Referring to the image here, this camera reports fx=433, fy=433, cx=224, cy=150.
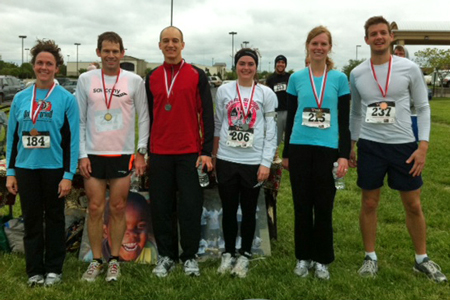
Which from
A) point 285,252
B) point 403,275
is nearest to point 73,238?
point 285,252

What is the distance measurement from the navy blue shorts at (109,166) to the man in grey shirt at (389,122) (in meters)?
1.82

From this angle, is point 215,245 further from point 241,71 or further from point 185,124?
point 241,71

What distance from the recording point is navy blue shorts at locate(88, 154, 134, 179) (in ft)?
10.6

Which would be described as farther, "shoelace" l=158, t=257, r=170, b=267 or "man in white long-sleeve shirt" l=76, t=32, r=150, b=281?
"shoelace" l=158, t=257, r=170, b=267

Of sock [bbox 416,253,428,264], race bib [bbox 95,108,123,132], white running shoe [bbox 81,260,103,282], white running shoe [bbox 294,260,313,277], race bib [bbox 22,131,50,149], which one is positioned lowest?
white running shoe [bbox 81,260,103,282]

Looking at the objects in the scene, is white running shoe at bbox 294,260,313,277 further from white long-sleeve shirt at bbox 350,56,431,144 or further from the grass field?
white long-sleeve shirt at bbox 350,56,431,144

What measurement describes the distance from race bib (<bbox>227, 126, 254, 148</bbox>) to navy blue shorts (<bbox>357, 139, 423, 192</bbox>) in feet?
2.84

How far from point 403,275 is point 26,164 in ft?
9.69

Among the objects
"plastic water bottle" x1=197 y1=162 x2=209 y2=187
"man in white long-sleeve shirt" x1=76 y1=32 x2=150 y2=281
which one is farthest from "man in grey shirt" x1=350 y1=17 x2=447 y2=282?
"man in white long-sleeve shirt" x1=76 y1=32 x2=150 y2=281

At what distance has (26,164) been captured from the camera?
307 cm

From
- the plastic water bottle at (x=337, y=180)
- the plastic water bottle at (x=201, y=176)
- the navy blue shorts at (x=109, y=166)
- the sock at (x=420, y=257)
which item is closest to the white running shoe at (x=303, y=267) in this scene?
the plastic water bottle at (x=337, y=180)

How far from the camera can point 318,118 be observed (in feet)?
10.2

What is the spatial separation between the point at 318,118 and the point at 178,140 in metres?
1.04

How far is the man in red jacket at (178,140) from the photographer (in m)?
3.25
